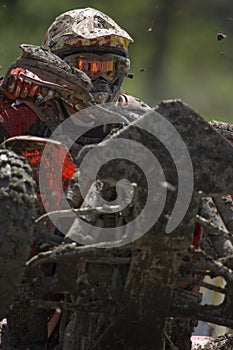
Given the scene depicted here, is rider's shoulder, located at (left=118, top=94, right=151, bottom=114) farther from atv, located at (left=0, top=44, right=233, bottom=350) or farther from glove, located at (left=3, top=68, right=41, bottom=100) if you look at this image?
atv, located at (left=0, top=44, right=233, bottom=350)

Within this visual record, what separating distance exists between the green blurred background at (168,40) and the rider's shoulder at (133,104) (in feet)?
34.5

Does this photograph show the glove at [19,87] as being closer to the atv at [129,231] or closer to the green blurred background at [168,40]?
the atv at [129,231]

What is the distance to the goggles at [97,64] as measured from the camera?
27.5ft

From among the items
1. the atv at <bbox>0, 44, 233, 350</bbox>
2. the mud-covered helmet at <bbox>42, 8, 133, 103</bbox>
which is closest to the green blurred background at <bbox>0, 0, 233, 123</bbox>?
the mud-covered helmet at <bbox>42, 8, 133, 103</bbox>

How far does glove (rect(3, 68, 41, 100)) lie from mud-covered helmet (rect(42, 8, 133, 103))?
0.61 m

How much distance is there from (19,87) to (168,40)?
51.9ft

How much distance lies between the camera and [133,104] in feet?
27.7

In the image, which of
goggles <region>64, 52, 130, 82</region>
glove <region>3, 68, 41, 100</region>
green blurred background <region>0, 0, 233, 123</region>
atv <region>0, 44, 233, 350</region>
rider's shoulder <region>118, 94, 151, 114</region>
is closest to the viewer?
atv <region>0, 44, 233, 350</region>

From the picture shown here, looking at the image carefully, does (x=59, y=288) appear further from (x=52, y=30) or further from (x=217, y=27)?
(x=217, y=27)

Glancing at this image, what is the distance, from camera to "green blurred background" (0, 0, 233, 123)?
67.4ft

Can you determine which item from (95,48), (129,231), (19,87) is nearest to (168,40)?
(95,48)

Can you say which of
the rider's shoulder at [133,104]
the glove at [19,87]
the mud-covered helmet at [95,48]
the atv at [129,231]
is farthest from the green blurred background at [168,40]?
the atv at [129,231]

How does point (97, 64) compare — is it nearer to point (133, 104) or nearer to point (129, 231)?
point (133, 104)

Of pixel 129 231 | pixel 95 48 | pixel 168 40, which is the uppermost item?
pixel 168 40
